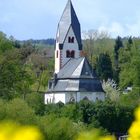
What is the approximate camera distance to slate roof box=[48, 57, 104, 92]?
72.1 meters

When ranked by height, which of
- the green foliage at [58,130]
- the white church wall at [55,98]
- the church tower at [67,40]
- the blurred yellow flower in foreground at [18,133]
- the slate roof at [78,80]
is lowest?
the green foliage at [58,130]

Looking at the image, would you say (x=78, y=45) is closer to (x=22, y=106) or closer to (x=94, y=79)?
(x=94, y=79)

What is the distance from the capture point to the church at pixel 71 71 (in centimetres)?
7200

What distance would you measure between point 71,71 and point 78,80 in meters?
1.85

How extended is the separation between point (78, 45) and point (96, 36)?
138 feet

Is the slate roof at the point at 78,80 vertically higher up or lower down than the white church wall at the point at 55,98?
higher up

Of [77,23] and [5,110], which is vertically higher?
[77,23]

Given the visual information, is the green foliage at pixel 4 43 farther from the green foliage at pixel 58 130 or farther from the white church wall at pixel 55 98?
the green foliage at pixel 58 130

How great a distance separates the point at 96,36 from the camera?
122 metres

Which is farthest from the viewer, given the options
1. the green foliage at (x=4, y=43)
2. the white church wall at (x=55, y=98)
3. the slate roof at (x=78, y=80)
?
the white church wall at (x=55, y=98)

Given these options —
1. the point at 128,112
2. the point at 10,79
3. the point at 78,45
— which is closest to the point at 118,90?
the point at 78,45

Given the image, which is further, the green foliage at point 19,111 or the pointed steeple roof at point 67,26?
the pointed steeple roof at point 67,26

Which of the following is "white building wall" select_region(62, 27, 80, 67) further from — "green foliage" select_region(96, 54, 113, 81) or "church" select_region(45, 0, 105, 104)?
"green foliage" select_region(96, 54, 113, 81)

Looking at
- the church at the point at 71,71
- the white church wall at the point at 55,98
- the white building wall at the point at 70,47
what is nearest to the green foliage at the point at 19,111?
the church at the point at 71,71
